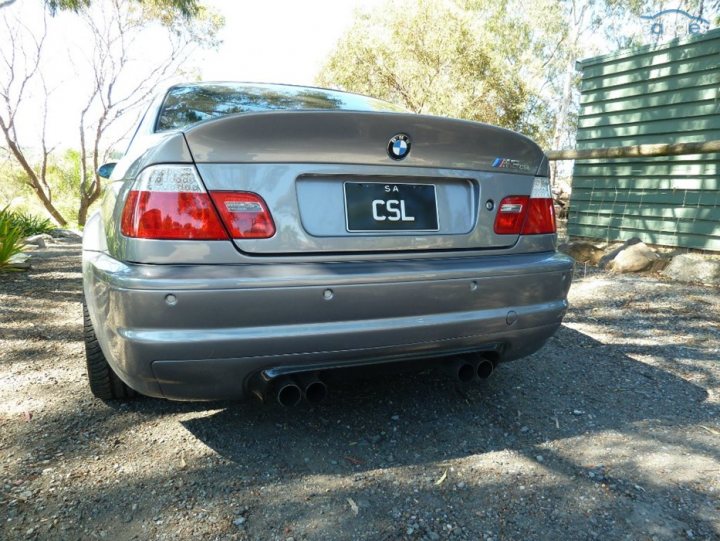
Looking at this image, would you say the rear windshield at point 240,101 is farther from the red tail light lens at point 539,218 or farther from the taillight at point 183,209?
the red tail light lens at point 539,218

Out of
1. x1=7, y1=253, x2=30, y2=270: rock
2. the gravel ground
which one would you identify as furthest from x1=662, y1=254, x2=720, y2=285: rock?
x1=7, y1=253, x2=30, y2=270: rock

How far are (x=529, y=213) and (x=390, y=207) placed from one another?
2.28ft

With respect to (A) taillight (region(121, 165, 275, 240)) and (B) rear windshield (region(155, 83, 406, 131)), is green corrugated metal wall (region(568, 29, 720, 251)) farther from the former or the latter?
(A) taillight (region(121, 165, 275, 240))

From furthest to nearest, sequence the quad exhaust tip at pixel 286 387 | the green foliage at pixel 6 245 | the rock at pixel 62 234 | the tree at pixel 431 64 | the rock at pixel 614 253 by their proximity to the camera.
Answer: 1. the tree at pixel 431 64
2. the rock at pixel 62 234
3. the rock at pixel 614 253
4. the green foliage at pixel 6 245
5. the quad exhaust tip at pixel 286 387

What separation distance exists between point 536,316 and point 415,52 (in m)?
16.5

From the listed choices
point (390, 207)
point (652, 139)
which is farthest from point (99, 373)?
point (652, 139)

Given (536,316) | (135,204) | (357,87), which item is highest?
(357,87)

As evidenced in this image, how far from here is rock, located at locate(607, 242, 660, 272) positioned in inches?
247

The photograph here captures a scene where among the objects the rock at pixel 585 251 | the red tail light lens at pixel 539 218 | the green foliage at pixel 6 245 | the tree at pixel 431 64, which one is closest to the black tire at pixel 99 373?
the red tail light lens at pixel 539 218

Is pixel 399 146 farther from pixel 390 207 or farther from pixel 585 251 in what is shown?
pixel 585 251

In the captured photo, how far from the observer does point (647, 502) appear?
5.93 feet

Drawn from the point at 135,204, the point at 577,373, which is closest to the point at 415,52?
the point at 577,373

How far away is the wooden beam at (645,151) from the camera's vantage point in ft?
19.0

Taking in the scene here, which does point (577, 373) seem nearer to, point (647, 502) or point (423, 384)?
point (423, 384)
